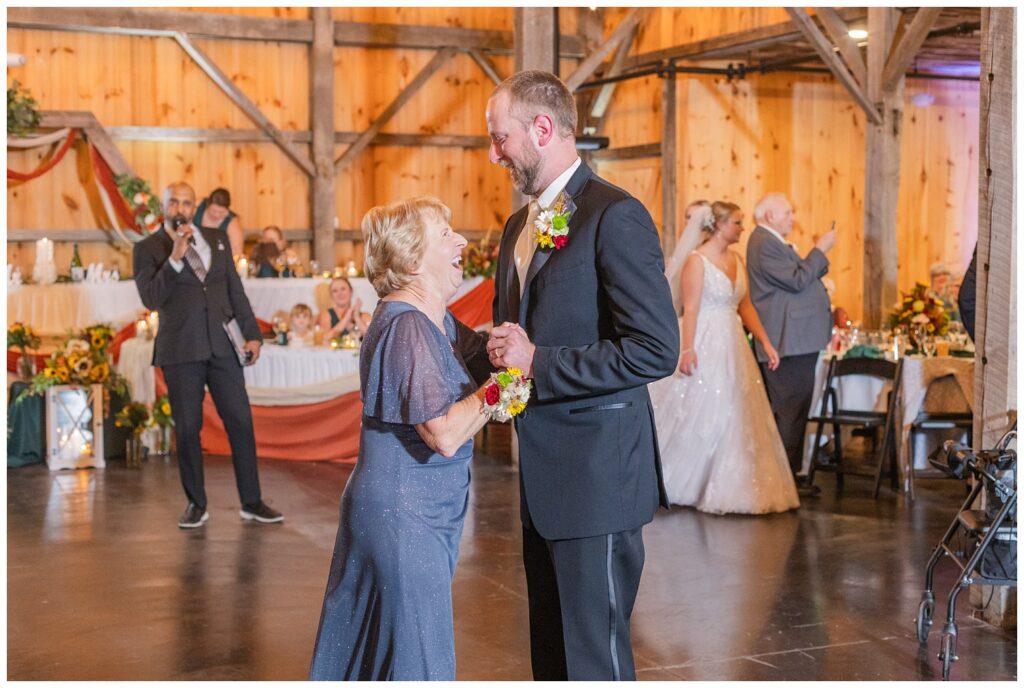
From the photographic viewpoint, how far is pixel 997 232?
171 inches

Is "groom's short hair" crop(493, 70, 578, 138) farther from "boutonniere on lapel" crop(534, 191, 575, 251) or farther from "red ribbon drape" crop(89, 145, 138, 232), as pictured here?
"red ribbon drape" crop(89, 145, 138, 232)

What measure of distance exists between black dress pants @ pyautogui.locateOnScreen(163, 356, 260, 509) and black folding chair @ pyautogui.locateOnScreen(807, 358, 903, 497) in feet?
10.4

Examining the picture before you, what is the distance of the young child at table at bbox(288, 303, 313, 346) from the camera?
8.87m

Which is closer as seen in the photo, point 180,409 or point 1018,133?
point 1018,133

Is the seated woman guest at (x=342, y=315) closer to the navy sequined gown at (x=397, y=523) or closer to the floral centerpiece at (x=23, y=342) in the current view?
the floral centerpiece at (x=23, y=342)

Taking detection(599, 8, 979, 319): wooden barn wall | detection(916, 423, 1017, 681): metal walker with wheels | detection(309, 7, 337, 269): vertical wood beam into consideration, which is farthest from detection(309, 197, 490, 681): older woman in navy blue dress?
detection(309, 7, 337, 269): vertical wood beam

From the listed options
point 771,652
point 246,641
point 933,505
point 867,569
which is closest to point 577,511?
point 771,652

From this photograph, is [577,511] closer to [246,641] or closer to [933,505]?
[246,641]

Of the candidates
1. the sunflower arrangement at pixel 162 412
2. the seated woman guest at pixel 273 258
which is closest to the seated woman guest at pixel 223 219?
the seated woman guest at pixel 273 258

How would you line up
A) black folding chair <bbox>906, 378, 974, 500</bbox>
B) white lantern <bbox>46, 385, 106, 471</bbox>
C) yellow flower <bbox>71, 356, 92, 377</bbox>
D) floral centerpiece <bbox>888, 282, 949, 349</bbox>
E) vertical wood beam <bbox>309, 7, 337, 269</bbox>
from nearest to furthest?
black folding chair <bbox>906, 378, 974, 500</bbox> → floral centerpiece <bbox>888, 282, 949, 349</bbox> → white lantern <bbox>46, 385, 106, 471</bbox> → yellow flower <bbox>71, 356, 92, 377</bbox> → vertical wood beam <bbox>309, 7, 337, 269</bbox>

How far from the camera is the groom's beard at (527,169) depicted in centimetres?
272

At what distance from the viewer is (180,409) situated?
598 centimetres

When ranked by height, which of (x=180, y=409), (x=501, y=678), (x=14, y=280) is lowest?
(x=501, y=678)

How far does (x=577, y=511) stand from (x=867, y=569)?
115 inches
